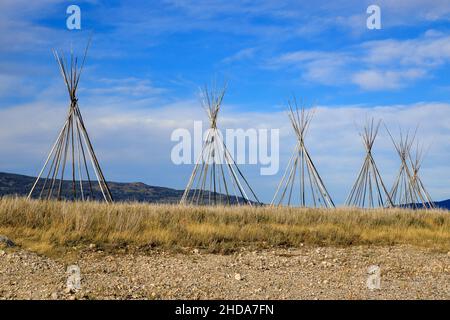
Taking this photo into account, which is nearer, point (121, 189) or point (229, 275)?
point (229, 275)

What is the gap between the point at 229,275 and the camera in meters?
6.98

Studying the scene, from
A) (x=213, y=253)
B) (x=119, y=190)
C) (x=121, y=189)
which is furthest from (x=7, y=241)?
(x=121, y=189)

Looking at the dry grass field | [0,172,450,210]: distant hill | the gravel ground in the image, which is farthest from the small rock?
[0,172,450,210]: distant hill

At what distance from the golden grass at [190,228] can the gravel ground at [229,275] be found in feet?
1.64

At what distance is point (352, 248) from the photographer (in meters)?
9.66

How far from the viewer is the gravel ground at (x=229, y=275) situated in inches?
229

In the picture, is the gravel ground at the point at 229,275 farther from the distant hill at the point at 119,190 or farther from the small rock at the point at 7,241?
the distant hill at the point at 119,190

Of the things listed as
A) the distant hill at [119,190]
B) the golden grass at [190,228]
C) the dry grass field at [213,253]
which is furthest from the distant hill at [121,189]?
the dry grass field at [213,253]

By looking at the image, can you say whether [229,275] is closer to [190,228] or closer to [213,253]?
[213,253]

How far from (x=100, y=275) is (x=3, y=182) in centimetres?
1952

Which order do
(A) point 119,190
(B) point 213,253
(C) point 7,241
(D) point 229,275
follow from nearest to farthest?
(D) point 229,275, (C) point 7,241, (B) point 213,253, (A) point 119,190

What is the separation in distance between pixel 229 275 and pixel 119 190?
848 inches

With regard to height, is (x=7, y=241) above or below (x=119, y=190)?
below
